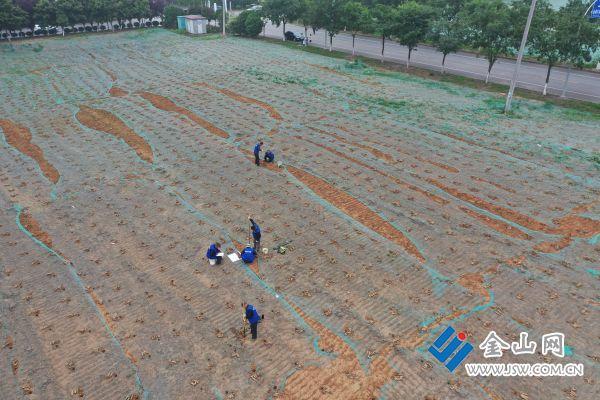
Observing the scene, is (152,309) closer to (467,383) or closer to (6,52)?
(467,383)

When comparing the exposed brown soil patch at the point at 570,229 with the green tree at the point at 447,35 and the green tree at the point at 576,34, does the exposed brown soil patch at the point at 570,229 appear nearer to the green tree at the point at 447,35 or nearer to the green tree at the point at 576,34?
the green tree at the point at 576,34

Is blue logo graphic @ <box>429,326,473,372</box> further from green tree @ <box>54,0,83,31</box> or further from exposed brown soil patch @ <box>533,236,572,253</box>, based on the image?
green tree @ <box>54,0,83,31</box>

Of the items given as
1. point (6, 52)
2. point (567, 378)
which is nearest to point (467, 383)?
point (567, 378)

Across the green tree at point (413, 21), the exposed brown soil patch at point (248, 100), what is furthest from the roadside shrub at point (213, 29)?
the green tree at point (413, 21)

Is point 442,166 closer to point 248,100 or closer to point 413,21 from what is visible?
point 248,100

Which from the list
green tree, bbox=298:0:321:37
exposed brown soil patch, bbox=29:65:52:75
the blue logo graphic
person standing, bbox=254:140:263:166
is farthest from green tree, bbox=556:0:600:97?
exposed brown soil patch, bbox=29:65:52:75
